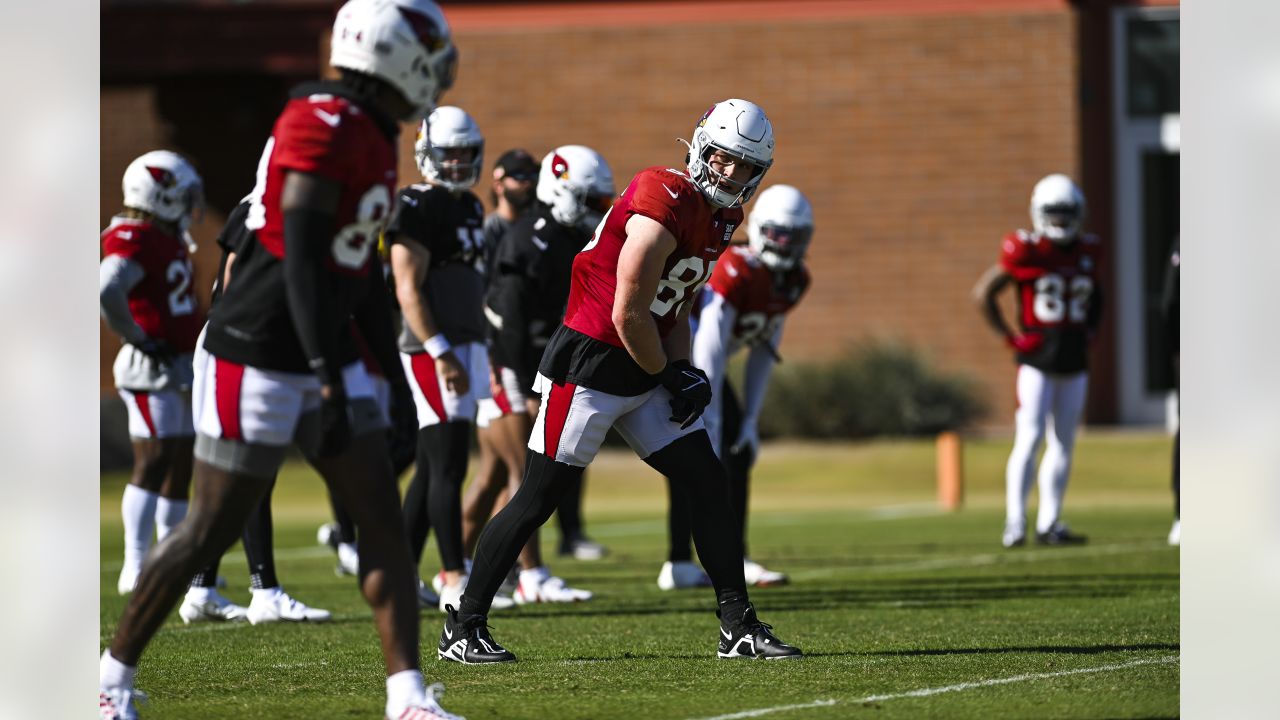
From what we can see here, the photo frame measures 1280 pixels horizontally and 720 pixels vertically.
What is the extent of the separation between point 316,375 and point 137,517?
13.5 ft

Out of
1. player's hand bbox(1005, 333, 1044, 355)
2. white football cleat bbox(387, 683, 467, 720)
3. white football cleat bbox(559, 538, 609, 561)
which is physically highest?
player's hand bbox(1005, 333, 1044, 355)

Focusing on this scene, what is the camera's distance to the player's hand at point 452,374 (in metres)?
7.91

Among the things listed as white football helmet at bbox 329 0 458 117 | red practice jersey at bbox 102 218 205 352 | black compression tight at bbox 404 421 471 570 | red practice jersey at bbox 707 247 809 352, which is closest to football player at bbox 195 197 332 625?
black compression tight at bbox 404 421 471 570

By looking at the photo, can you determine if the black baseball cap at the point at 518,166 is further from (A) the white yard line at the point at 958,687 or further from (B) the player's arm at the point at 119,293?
(A) the white yard line at the point at 958,687

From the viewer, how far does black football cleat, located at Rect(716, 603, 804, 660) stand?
6742 millimetres

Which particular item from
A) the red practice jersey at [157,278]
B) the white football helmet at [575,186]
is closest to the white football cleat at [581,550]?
the white football helmet at [575,186]

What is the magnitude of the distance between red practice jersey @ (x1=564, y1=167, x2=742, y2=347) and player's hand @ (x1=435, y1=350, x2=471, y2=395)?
1270 mm

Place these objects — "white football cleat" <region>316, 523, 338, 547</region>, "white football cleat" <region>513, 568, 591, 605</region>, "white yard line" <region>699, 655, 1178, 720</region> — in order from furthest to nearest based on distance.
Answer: "white football cleat" <region>316, 523, 338, 547</region>, "white football cleat" <region>513, 568, 591, 605</region>, "white yard line" <region>699, 655, 1178, 720</region>

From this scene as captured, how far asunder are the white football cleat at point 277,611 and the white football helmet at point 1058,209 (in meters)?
6.08

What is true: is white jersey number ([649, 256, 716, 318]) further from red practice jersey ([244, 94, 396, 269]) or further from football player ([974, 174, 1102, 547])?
football player ([974, 174, 1102, 547])

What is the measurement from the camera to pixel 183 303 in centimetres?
888
